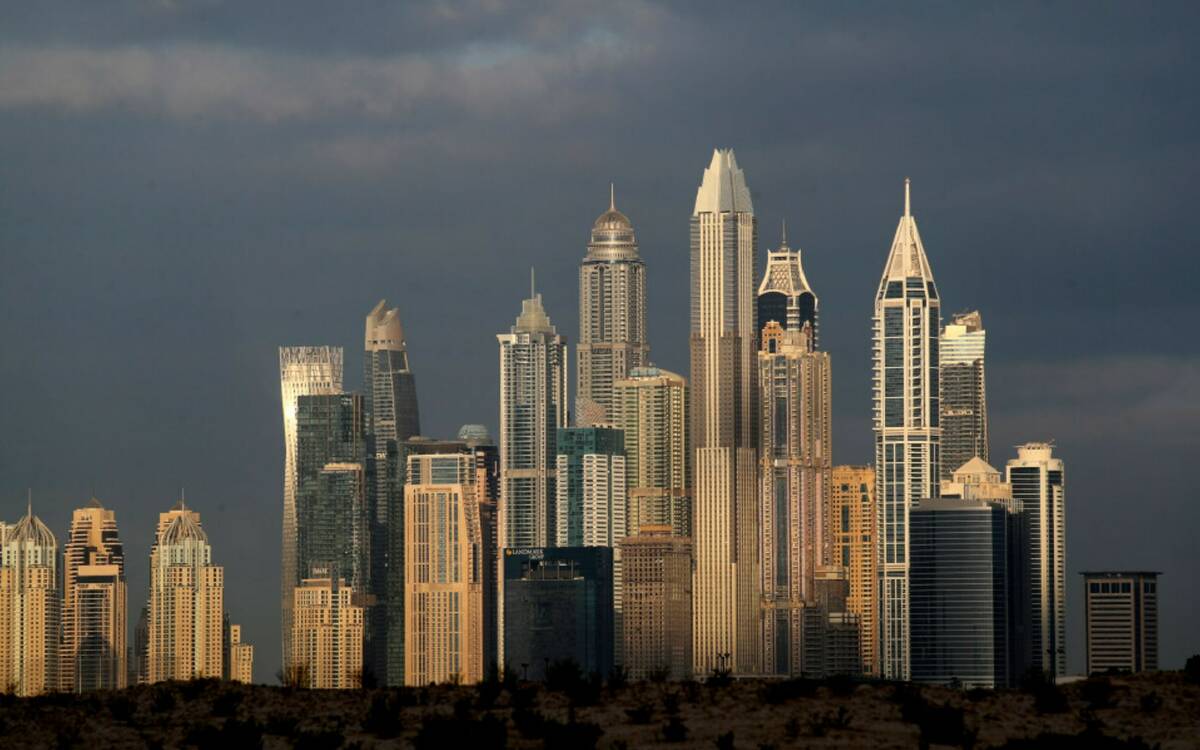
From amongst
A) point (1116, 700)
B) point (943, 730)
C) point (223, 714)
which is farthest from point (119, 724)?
point (1116, 700)

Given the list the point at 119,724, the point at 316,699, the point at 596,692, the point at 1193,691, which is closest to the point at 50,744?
the point at 119,724

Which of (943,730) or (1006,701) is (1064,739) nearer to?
(943,730)

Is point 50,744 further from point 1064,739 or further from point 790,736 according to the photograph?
point 1064,739

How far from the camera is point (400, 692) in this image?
61.1 meters

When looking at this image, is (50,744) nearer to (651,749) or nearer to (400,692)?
(400,692)

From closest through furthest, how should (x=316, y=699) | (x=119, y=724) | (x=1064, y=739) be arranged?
(x=1064, y=739)
(x=119, y=724)
(x=316, y=699)

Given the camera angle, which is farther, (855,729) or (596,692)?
(596,692)

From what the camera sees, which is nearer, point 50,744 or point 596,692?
point 50,744

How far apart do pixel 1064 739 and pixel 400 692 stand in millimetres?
18158

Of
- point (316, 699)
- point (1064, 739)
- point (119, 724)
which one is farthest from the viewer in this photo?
point (316, 699)

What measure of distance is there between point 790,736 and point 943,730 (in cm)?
346

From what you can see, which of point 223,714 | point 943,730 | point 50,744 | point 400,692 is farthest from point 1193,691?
point 50,744

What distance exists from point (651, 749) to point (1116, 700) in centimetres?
1328

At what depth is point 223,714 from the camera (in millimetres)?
58656
